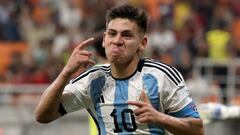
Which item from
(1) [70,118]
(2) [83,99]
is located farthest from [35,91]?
(2) [83,99]

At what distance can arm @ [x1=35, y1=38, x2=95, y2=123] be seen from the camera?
20.1 ft

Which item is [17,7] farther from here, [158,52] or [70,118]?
[70,118]

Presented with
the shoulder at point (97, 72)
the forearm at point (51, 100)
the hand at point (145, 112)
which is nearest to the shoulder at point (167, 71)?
the shoulder at point (97, 72)

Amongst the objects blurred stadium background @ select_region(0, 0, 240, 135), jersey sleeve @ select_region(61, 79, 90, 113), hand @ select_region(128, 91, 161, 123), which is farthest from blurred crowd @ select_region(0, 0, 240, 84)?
hand @ select_region(128, 91, 161, 123)

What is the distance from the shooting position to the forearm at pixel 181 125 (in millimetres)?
5949

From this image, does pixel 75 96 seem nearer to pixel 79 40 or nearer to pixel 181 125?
pixel 181 125

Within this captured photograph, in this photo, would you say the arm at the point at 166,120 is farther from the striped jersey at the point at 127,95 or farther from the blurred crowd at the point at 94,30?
the blurred crowd at the point at 94,30

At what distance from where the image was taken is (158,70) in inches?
248

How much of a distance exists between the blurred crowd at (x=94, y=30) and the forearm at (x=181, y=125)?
10.1 meters

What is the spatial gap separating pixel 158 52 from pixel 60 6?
11.0 ft

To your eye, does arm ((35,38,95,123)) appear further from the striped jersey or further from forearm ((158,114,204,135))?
forearm ((158,114,204,135))

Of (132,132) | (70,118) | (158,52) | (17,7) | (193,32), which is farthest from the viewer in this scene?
(17,7)

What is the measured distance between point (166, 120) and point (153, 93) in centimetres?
32

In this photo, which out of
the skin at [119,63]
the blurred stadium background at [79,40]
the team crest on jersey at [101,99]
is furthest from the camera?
the blurred stadium background at [79,40]
